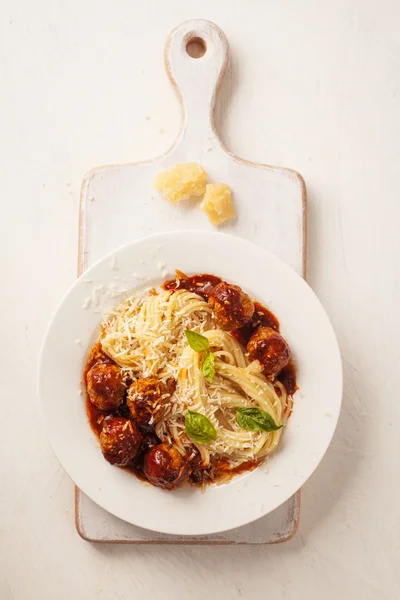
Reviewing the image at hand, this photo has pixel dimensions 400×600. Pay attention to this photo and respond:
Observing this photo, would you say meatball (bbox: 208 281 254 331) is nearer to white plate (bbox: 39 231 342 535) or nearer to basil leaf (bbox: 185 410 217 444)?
white plate (bbox: 39 231 342 535)

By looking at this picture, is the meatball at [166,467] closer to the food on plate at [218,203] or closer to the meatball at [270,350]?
the meatball at [270,350]

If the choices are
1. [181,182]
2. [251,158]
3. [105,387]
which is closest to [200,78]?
[251,158]

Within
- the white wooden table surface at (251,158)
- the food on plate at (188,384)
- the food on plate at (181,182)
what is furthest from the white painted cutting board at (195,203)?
the food on plate at (188,384)

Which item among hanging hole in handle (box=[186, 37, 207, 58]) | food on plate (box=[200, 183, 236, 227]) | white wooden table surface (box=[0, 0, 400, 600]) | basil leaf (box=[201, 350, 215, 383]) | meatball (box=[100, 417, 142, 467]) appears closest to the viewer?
meatball (box=[100, 417, 142, 467])

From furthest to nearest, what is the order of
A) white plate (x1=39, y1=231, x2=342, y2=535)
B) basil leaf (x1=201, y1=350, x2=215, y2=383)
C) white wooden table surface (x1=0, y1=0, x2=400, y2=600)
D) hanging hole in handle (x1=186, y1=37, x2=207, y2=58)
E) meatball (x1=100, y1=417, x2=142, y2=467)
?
hanging hole in handle (x1=186, y1=37, x2=207, y2=58)
white wooden table surface (x1=0, y1=0, x2=400, y2=600)
white plate (x1=39, y1=231, x2=342, y2=535)
basil leaf (x1=201, y1=350, x2=215, y2=383)
meatball (x1=100, y1=417, x2=142, y2=467)

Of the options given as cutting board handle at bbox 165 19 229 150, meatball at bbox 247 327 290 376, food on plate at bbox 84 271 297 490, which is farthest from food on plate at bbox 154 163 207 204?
meatball at bbox 247 327 290 376

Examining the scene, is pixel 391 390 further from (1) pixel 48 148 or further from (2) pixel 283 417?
(1) pixel 48 148
